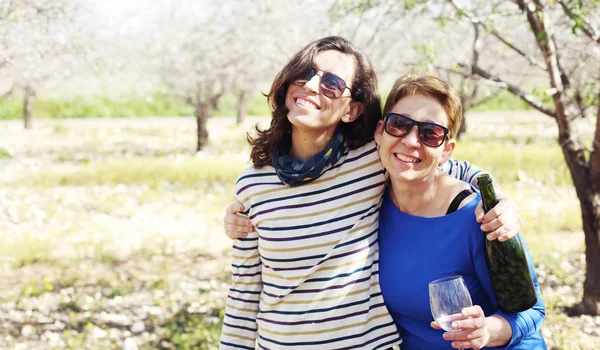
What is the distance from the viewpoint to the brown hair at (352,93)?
2465mm

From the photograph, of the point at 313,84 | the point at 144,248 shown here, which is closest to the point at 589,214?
the point at 313,84

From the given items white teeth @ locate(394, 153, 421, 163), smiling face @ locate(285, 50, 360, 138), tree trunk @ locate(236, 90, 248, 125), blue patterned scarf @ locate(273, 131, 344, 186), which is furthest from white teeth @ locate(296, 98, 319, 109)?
tree trunk @ locate(236, 90, 248, 125)

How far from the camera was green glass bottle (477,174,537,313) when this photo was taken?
6.66ft

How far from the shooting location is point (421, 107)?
7.44 feet

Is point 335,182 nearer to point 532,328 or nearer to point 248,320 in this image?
point 248,320

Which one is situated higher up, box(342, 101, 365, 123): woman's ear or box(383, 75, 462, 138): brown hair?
box(383, 75, 462, 138): brown hair

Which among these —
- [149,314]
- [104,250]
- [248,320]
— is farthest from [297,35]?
[248,320]

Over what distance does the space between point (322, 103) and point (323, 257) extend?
0.59 meters

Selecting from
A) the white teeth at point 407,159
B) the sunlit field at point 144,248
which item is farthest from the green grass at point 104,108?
the white teeth at point 407,159

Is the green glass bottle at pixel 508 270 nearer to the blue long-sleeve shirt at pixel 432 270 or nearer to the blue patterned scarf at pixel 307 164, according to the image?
the blue long-sleeve shirt at pixel 432 270

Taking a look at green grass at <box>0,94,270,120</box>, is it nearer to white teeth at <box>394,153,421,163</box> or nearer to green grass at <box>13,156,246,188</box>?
green grass at <box>13,156,246,188</box>

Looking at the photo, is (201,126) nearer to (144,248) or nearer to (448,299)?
(144,248)

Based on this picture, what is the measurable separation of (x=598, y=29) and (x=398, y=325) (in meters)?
3.81

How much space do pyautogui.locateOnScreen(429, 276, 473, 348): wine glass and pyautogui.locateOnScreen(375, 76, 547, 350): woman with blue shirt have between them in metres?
0.17
